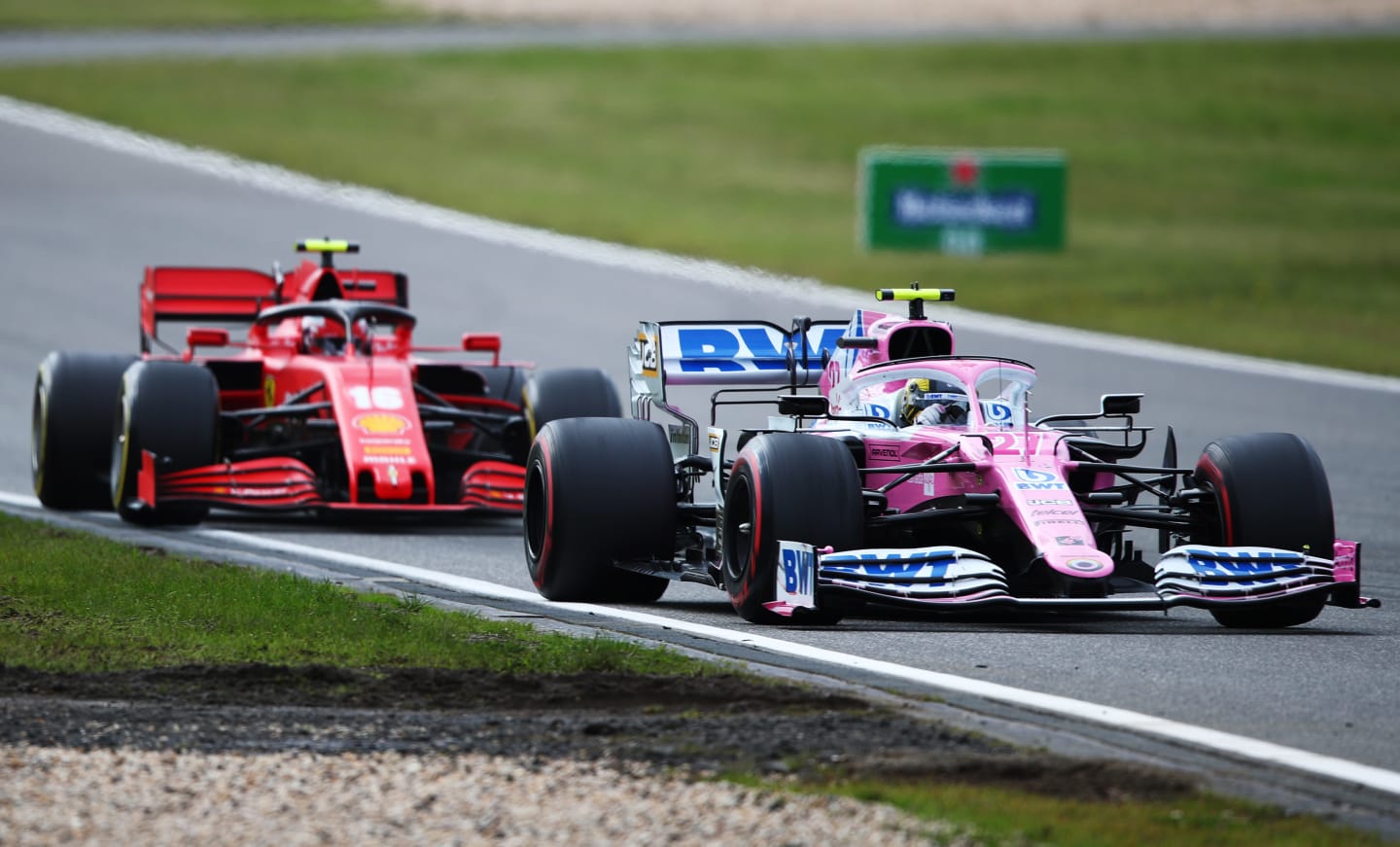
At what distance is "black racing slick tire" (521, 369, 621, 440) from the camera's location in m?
16.6

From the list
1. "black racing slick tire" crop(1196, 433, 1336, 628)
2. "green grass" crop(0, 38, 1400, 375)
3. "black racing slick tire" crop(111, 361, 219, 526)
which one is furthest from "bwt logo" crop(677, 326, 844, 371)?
"green grass" crop(0, 38, 1400, 375)

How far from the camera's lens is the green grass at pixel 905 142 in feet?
116

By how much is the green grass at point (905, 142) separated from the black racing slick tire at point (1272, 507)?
17570 mm

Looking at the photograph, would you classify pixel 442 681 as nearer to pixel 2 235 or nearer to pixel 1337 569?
pixel 1337 569

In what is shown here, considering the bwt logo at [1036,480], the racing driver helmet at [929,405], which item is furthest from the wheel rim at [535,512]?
the bwt logo at [1036,480]

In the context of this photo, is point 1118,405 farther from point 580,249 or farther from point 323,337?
point 580,249

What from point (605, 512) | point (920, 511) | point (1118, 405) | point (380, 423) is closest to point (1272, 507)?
point (1118, 405)

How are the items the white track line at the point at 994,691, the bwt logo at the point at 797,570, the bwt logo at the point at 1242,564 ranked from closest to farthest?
the white track line at the point at 994,691 < the bwt logo at the point at 797,570 < the bwt logo at the point at 1242,564

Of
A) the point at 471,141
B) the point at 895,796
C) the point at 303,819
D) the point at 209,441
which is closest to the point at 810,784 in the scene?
the point at 895,796

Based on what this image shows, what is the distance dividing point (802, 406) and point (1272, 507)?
7.85ft

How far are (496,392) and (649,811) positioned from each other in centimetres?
1132

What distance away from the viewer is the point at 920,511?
11.1 meters

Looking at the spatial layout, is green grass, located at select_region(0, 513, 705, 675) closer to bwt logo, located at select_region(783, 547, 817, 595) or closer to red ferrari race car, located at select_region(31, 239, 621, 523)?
bwt logo, located at select_region(783, 547, 817, 595)

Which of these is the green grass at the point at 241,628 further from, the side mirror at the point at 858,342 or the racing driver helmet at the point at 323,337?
the racing driver helmet at the point at 323,337
